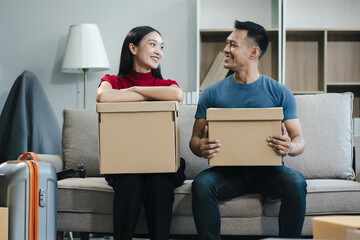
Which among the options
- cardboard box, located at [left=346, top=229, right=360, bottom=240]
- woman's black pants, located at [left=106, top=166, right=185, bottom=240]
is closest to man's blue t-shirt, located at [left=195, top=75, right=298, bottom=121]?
woman's black pants, located at [left=106, top=166, right=185, bottom=240]

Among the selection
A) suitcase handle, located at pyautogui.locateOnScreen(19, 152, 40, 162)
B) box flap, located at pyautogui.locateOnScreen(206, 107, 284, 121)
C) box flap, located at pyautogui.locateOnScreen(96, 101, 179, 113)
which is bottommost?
suitcase handle, located at pyautogui.locateOnScreen(19, 152, 40, 162)

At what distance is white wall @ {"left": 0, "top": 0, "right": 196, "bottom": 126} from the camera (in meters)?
3.79

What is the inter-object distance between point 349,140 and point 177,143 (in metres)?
0.94

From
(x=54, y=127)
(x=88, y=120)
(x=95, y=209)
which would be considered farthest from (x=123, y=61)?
(x=54, y=127)

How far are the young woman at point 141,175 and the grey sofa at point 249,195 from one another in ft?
0.40

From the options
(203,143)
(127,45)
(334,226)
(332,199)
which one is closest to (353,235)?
(334,226)

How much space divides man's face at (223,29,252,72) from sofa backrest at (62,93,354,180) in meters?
0.39

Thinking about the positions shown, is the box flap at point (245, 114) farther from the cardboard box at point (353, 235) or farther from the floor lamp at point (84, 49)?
the floor lamp at point (84, 49)

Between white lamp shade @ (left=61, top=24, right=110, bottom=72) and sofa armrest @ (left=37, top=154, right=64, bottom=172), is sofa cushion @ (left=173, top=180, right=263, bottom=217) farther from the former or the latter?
white lamp shade @ (left=61, top=24, right=110, bottom=72)

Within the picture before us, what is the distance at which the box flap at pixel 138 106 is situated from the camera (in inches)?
73.8

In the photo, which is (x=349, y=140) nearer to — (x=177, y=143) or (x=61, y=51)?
(x=177, y=143)

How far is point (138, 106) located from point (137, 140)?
0.13m

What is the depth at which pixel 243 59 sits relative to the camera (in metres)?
2.17

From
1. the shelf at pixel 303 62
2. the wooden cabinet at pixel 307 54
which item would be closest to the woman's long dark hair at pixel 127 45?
the wooden cabinet at pixel 307 54
